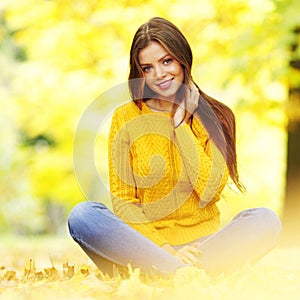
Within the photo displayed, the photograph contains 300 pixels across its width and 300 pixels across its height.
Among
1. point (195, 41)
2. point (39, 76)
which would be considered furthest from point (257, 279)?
point (39, 76)

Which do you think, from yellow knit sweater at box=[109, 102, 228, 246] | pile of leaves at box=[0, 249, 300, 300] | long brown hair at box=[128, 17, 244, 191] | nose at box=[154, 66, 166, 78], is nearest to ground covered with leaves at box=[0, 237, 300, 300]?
pile of leaves at box=[0, 249, 300, 300]

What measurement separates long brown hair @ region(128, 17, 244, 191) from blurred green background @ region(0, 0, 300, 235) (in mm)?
164

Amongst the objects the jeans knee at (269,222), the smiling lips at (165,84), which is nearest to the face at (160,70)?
the smiling lips at (165,84)

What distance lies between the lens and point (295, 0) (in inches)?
199

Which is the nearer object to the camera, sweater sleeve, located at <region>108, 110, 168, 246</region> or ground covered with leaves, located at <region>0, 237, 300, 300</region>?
ground covered with leaves, located at <region>0, 237, 300, 300</region>

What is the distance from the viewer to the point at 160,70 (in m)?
2.67

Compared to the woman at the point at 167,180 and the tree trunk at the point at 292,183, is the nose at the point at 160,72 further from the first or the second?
the tree trunk at the point at 292,183

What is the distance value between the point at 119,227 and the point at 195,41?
4.07 meters

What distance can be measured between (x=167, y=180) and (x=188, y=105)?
0.31 metres

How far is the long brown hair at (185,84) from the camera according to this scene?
2.66 metres

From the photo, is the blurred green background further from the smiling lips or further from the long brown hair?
the smiling lips

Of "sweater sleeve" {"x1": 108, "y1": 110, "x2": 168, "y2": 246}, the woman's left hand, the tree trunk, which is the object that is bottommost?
"sweater sleeve" {"x1": 108, "y1": 110, "x2": 168, "y2": 246}

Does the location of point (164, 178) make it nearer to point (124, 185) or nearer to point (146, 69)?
point (124, 185)

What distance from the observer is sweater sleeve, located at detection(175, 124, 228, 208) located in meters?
2.58
